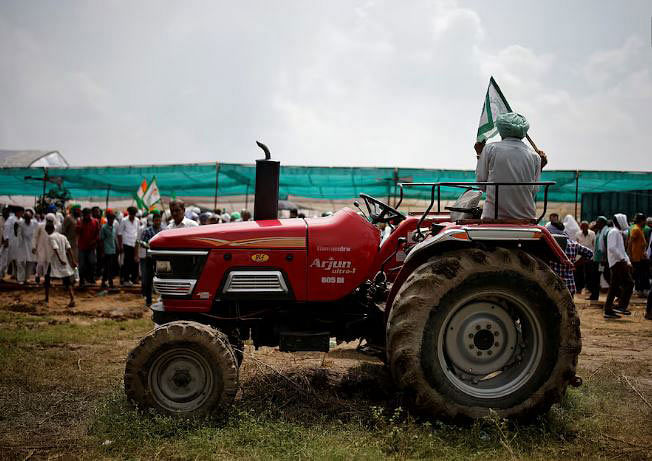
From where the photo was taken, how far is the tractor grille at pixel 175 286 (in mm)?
4496

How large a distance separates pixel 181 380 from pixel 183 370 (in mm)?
84

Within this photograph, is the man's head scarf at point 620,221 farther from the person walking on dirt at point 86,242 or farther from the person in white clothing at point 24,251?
the person in white clothing at point 24,251

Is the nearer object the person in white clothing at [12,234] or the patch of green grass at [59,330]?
the patch of green grass at [59,330]

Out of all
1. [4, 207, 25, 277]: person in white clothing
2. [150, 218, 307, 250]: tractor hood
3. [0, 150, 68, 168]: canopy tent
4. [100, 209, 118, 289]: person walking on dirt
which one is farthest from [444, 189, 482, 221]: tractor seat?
[0, 150, 68, 168]: canopy tent

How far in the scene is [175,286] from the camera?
450 centimetres

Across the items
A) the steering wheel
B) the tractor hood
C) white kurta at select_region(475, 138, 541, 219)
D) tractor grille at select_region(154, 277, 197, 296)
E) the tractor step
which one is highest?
white kurta at select_region(475, 138, 541, 219)

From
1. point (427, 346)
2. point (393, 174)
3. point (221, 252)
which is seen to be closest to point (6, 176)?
point (393, 174)

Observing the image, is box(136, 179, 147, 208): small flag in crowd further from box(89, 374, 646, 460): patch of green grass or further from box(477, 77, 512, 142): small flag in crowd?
box(89, 374, 646, 460): patch of green grass

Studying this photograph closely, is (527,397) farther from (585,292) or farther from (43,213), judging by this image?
(43,213)

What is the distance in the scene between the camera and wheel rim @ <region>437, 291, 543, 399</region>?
13.6 feet

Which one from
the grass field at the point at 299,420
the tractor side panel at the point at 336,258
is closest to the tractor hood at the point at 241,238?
the tractor side panel at the point at 336,258

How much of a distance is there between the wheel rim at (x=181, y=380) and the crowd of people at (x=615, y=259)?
6.53 m

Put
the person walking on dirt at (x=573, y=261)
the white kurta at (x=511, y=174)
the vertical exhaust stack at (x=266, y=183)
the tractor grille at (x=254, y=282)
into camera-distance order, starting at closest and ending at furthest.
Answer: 1. the white kurta at (x=511, y=174)
2. the tractor grille at (x=254, y=282)
3. the vertical exhaust stack at (x=266, y=183)
4. the person walking on dirt at (x=573, y=261)

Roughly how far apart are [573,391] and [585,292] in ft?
37.5
